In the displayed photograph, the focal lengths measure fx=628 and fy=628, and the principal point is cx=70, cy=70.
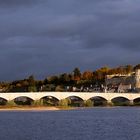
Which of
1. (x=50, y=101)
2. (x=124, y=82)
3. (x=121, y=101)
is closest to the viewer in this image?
(x=50, y=101)

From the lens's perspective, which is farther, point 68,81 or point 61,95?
point 68,81

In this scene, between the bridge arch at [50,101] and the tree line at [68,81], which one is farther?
the tree line at [68,81]

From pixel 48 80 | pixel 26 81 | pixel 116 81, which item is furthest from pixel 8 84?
pixel 116 81

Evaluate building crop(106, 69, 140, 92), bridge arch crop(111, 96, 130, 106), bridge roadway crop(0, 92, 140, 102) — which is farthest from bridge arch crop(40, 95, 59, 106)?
building crop(106, 69, 140, 92)

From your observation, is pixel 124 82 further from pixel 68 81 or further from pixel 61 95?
pixel 61 95

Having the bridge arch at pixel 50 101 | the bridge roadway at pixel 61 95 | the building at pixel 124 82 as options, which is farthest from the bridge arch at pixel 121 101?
the building at pixel 124 82

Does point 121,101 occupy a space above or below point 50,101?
below

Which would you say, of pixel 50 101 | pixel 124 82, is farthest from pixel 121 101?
pixel 124 82

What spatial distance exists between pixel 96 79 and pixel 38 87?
15.3m

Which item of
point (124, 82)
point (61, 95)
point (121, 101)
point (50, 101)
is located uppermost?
point (124, 82)

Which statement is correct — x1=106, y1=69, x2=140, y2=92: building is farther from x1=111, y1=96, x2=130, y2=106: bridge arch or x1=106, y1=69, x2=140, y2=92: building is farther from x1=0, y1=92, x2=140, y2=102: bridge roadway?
x1=0, y1=92, x2=140, y2=102: bridge roadway

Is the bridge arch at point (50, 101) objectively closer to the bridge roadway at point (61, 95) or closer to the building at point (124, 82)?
the bridge roadway at point (61, 95)

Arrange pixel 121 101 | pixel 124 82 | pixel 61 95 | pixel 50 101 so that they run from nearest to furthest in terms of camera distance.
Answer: pixel 61 95 → pixel 50 101 → pixel 121 101 → pixel 124 82

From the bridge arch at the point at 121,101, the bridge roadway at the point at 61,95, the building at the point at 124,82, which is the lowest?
the bridge arch at the point at 121,101
